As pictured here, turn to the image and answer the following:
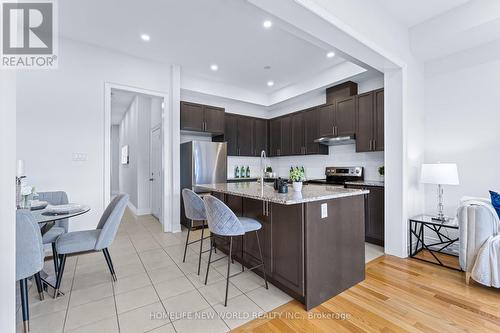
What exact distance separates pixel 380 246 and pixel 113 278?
11.9ft

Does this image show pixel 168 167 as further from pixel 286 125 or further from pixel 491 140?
pixel 491 140

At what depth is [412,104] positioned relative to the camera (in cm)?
328

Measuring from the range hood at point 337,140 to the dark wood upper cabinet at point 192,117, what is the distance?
7.92 feet

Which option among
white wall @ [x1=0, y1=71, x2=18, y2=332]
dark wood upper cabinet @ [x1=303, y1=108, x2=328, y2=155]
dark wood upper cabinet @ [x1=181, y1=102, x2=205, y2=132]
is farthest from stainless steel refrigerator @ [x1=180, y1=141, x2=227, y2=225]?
white wall @ [x1=0, y1=71, x2=18, y2=332]

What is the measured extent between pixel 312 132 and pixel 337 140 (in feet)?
2.01

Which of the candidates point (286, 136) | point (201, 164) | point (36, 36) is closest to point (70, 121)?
point (36, 36)

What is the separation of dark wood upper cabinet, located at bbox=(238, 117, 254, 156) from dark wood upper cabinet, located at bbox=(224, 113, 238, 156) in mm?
114

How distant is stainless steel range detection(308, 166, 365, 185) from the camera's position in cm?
423

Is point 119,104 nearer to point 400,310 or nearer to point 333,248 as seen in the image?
point 333,248

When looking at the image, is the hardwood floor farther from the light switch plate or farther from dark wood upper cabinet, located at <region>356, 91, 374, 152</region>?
dark wood upper cabinet, located at <region>356, 91, 374, 152</region>

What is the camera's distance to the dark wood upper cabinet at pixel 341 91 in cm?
423

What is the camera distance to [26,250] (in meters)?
1.66

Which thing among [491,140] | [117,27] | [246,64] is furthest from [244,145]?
[491,140]

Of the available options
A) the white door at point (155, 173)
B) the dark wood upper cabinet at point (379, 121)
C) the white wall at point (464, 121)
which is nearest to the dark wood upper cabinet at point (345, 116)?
the dark wood upper cabinet at point (379, 121)
